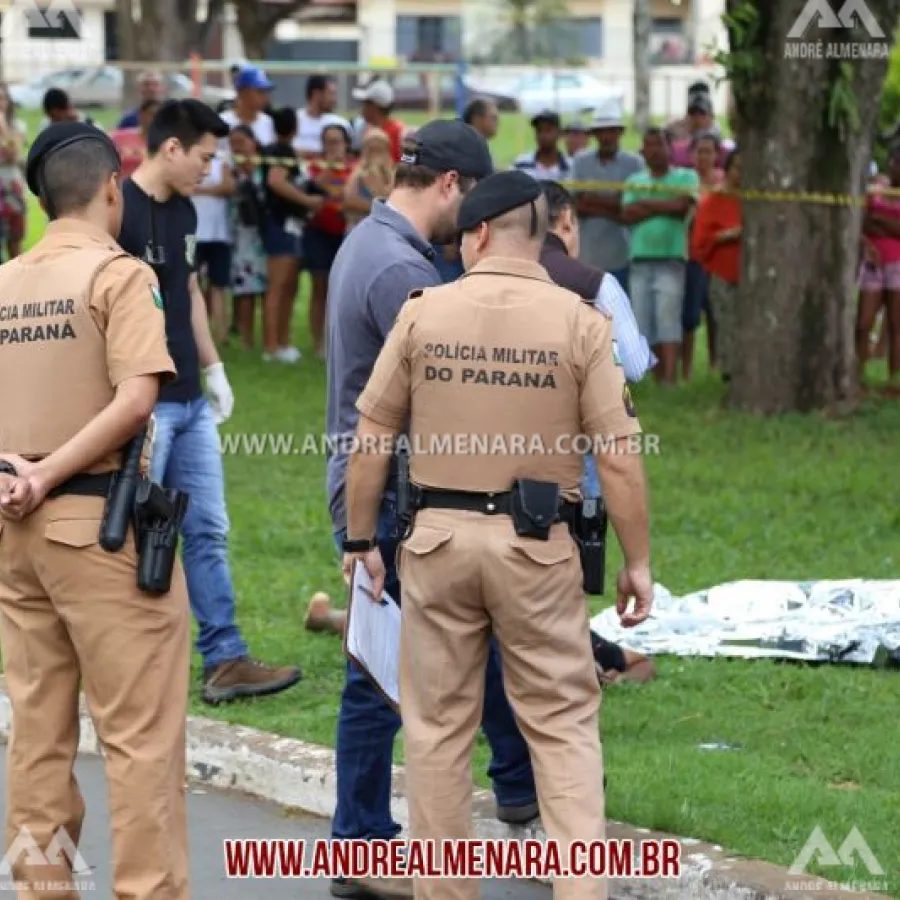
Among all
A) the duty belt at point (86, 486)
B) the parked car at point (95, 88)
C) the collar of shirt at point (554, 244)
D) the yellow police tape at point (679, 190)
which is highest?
the parked car at point (95, 88)

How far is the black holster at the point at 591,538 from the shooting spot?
16.9 feet

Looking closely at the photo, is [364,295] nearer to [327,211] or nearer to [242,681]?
[242,681]

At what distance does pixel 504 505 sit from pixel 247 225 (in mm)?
11886

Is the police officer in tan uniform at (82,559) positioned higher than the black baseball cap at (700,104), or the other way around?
the black baseball cap at (700,104)

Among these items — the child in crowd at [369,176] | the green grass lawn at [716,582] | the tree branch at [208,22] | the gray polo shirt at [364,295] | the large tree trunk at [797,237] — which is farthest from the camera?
the tree branch at [208,22]

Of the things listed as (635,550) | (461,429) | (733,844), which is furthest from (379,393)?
(733,844)

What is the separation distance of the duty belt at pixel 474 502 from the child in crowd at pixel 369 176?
9.27 meters

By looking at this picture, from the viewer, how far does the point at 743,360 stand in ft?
45.2

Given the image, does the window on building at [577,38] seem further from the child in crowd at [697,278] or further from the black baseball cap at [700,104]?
the child in crowd at [697,278]

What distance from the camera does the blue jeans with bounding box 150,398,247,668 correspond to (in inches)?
281

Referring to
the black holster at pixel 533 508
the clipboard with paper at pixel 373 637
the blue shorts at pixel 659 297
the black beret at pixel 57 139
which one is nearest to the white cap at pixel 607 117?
the blue shorts at pixel 659 297

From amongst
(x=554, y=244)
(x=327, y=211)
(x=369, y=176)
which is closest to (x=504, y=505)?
(x=554, y=244)

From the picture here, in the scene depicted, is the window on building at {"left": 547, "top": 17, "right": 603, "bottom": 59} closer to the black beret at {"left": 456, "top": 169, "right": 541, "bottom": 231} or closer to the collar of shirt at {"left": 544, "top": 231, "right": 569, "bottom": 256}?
the collar of shirt at {"left": 544, "top": 231, "right": 569, "bottom": 256}

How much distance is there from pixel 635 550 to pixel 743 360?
29.1 ft
